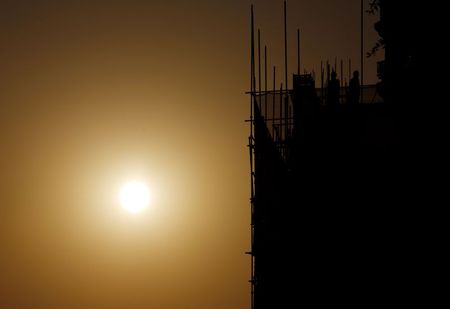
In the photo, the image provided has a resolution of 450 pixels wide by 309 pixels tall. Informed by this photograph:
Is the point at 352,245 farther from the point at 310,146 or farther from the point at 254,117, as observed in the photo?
the point at 254,117

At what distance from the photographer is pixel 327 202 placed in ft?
56.0

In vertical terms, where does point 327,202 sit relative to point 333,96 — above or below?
below

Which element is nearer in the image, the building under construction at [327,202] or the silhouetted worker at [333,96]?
the building under construction at [327,202]

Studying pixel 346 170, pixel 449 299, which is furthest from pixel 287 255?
pixel 449 299

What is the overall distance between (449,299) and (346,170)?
4.79 metres

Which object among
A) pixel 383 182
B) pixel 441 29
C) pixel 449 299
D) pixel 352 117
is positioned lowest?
pixel 449 299

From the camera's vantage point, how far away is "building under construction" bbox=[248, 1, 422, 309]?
14.7 meters

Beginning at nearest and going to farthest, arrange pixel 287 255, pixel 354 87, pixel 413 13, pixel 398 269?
pixel 398 269 → pixel 413 13 → pixel 287 255 → pixel 354 87

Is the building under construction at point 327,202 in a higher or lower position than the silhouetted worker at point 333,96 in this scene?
lower

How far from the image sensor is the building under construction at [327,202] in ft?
48.1

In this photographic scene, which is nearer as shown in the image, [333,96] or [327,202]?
[327,202]

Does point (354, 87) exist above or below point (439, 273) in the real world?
above

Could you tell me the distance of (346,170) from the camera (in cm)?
1675

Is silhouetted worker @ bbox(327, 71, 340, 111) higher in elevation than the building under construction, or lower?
higher
